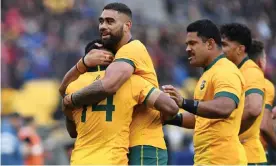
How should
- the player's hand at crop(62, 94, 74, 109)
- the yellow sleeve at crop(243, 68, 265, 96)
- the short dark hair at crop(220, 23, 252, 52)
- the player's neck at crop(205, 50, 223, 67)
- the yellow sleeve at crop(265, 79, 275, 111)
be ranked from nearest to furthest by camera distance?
the player's hand at crop(62, 94, 74, 109)
the player's neck at crop(205, 50, 223, 67)
the yellow sleeve at crop(243, 68, 265, 96)
the short dark hair at crop(220, 23, 252, 52)
the yellow sleeve at crop(265, 79, 275, 111)

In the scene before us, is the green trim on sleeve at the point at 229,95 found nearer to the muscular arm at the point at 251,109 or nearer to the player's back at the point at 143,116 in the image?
the player's back at the point at 143,116

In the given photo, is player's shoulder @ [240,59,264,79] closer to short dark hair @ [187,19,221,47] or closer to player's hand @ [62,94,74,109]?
short dark hair @ [187,19,221,47]

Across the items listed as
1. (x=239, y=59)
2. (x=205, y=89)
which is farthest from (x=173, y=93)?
(x=239, y=59)

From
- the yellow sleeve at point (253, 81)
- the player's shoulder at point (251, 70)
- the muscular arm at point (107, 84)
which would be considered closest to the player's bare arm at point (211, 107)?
the muscular arm at point (107, 84)

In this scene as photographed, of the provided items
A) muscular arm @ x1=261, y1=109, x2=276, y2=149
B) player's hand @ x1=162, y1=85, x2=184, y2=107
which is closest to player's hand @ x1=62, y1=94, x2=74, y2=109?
player's hand @ x1=162, y1=85, x2=184, y2=107

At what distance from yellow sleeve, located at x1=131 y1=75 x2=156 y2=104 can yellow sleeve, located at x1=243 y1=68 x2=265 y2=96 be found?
170cm

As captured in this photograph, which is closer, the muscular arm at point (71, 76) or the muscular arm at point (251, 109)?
the muscular arm at point (71, 76)

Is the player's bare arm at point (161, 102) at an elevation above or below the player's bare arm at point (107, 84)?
below

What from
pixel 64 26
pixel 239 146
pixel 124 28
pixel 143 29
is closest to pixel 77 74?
pixel 124 28

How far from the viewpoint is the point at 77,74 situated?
8.48 m

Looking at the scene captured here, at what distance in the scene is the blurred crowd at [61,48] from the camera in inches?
675

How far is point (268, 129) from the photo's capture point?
10.1 m

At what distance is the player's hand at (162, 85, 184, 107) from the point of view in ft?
26.3

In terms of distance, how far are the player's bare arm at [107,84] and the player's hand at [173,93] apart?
0.37 meters
